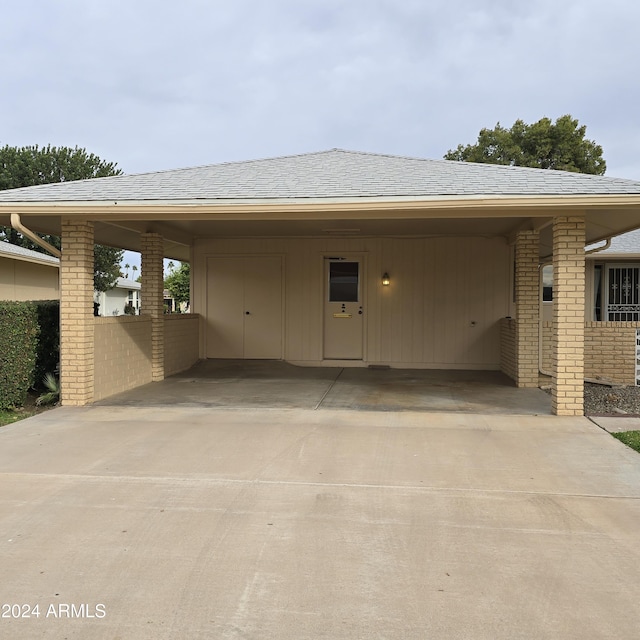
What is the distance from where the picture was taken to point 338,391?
964 centimetres

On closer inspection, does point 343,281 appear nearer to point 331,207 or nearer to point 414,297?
point 414,297

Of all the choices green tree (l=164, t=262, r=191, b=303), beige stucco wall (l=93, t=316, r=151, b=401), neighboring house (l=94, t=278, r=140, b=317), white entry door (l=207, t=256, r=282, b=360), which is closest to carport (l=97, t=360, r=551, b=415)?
beige stucco wall (l=93, t=316, r=151, b=401)

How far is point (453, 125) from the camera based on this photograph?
39000 mm

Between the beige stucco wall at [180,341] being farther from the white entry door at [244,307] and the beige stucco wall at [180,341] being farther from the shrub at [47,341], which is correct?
the shrub at [47,341]

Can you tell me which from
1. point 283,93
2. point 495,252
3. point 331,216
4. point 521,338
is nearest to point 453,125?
point 283,93

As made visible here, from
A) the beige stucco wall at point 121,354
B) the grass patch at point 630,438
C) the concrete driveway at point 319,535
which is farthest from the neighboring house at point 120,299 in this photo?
the grass patch at point 630,438

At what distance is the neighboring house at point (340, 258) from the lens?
24.5ft

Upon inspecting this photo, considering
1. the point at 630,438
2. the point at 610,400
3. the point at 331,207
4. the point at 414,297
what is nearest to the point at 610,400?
the point at 610,400

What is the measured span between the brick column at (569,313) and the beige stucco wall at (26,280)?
1338cm

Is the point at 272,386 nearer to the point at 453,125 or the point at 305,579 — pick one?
the point at 305,579

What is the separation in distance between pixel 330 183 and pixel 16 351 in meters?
4.67

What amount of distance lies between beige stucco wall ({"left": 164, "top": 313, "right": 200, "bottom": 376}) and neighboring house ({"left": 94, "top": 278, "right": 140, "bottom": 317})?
18.5 m

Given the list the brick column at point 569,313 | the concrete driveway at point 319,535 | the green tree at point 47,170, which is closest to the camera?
the concrete driveway at point 319,535

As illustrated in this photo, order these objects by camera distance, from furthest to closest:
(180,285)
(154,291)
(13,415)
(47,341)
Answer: (180,285) → (154,291) → (47,341) → (13,415)
